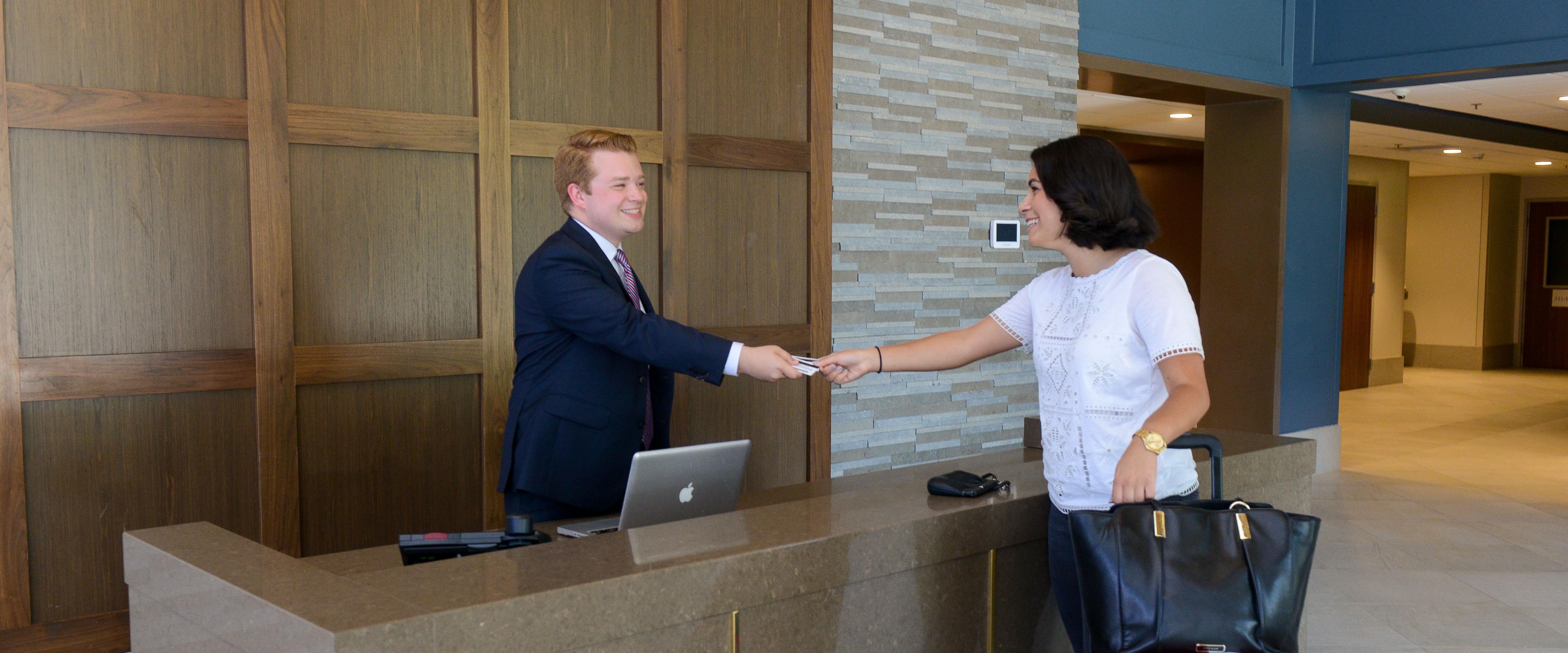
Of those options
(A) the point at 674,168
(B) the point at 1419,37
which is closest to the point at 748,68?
(A) the point at 674,168

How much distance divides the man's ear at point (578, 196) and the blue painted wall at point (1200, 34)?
3760mm

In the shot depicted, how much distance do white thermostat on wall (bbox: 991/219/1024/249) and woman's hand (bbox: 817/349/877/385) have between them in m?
2.66

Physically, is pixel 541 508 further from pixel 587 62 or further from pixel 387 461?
pixel 587 62

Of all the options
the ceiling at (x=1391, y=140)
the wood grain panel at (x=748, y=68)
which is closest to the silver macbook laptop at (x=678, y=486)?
the wood grain panel at (x=748, y=68)

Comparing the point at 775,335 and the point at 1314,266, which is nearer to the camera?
the point at 775,335

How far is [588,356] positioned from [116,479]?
1.51 metres

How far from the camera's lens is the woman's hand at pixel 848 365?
2.80 metres

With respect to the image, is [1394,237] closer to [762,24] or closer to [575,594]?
[762,24]

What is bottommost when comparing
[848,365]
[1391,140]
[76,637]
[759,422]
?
[76,637]

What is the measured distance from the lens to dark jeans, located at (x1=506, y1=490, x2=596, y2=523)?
Result: 8.79 feet

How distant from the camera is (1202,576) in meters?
1.96

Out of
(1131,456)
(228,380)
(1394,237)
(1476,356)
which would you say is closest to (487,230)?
(228,380)

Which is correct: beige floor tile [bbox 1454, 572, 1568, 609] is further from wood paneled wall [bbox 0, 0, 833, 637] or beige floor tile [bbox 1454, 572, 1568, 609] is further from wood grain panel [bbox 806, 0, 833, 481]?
wood paneled wall [bbox 0, 0, 833, 637]

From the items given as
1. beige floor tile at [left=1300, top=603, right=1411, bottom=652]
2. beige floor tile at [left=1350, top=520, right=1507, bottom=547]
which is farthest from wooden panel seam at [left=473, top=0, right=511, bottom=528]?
beige floor tile at [left=1350, top=520, right=1507, bottom=547]
